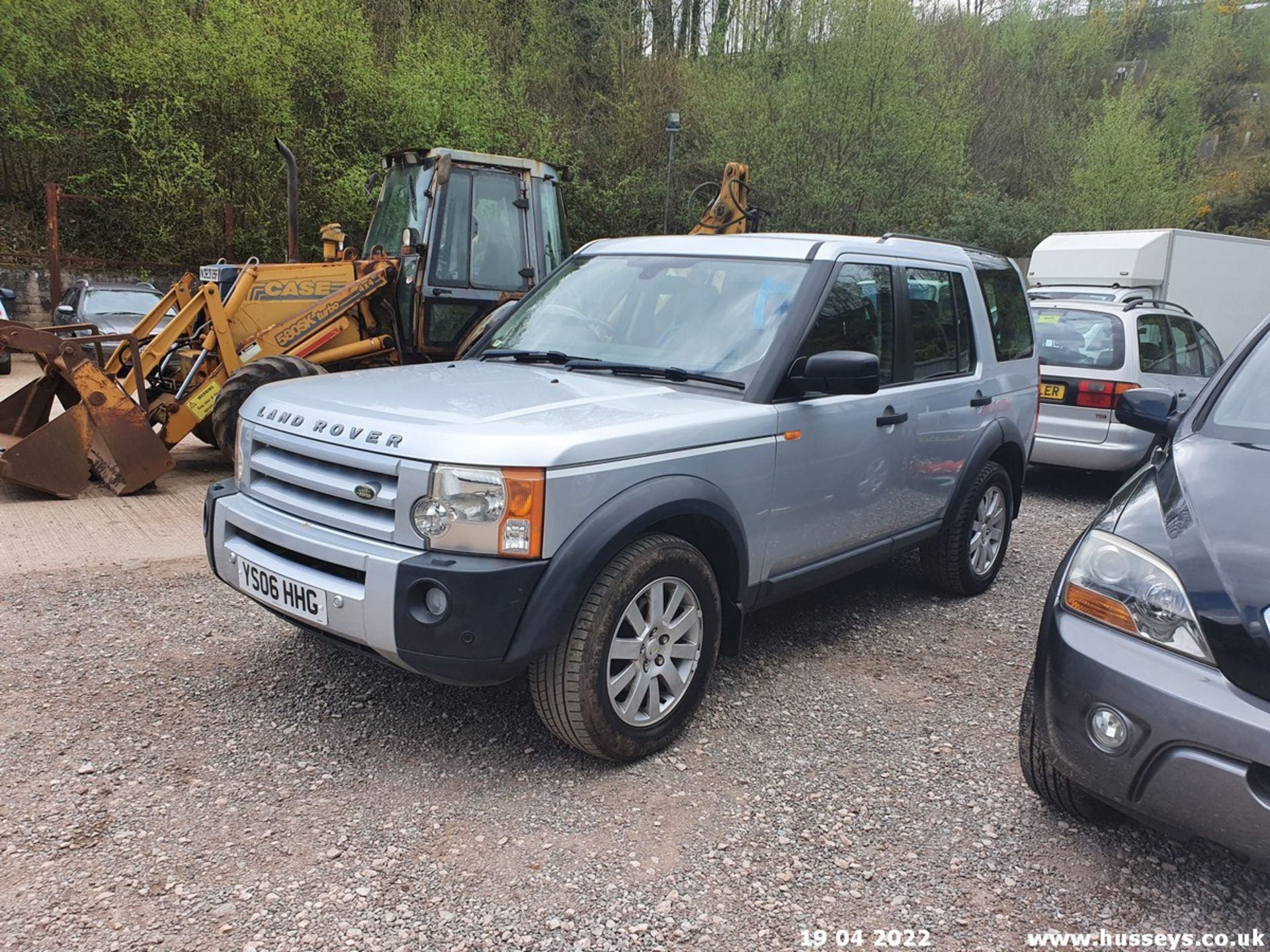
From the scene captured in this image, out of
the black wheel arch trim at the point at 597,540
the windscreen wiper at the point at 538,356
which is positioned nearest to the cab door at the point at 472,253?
the windscreen wiper at the point at 538,356

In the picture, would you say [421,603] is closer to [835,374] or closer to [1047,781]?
[835,374]

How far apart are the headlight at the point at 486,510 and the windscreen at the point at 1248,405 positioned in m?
2.28

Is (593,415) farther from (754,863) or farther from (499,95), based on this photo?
(499,95)

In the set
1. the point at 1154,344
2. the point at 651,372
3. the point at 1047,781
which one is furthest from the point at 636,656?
the point at 1154,344

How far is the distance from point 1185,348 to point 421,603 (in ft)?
27.7

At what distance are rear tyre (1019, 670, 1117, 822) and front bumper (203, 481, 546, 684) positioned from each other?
5.22ft

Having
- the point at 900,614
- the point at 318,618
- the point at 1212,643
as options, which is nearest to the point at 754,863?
the point at 1212,643

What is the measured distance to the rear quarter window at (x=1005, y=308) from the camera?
207 inches

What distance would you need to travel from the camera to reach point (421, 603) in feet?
9.20

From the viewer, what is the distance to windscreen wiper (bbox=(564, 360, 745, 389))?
3645mm

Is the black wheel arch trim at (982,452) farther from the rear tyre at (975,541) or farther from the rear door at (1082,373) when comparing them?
the rear door at (1082,373)

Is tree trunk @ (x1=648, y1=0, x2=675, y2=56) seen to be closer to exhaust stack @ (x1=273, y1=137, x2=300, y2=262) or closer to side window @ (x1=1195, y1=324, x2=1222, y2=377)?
exhaust stack @ (x1=273, y1=137, x2=300, y2=262)

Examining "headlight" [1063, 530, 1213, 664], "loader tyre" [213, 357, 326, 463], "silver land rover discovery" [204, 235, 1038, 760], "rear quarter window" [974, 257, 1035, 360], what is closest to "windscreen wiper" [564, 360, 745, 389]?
"silver land rover discovery" [204, 235, 1038, 760]
